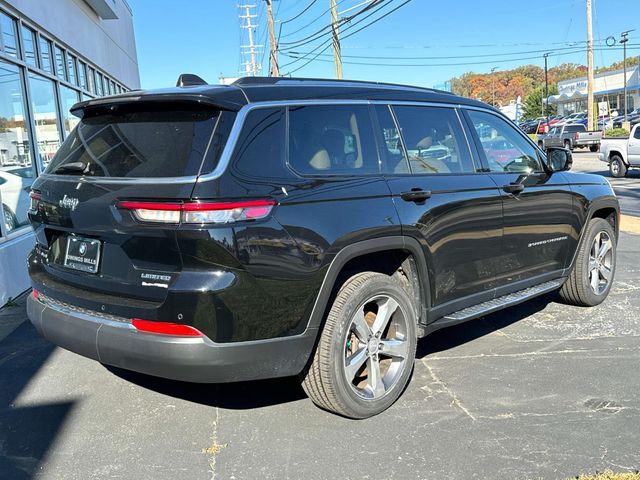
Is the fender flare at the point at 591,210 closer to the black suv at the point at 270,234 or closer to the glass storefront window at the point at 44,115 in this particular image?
the black suv at the point at 270,234

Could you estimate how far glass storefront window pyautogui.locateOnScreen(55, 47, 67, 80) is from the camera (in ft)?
33.9

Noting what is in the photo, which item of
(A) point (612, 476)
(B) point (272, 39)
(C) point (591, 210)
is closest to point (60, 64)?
(C) point (591, 210)

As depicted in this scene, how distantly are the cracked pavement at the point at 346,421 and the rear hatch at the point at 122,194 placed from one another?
2.91ft

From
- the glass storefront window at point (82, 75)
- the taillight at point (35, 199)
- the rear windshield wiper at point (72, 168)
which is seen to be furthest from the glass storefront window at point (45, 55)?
the rear windshield wiper at point (72, 168)

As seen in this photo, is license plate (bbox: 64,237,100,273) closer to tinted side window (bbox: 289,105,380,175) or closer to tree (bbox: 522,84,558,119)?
tinted side window (bbox: 289,105,380,175)

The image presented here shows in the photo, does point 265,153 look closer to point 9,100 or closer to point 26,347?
point 26,347

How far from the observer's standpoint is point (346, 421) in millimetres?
3510

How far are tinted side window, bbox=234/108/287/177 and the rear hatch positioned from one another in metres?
0.11

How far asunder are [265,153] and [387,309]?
1.24 m

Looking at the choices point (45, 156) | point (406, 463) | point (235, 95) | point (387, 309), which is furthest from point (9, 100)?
point (406, 463)

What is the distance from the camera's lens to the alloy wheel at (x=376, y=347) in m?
3.46

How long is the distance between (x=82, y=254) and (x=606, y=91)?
73706 millimetres

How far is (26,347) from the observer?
16.2ft

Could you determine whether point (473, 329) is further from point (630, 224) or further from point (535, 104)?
point (535, 104)
